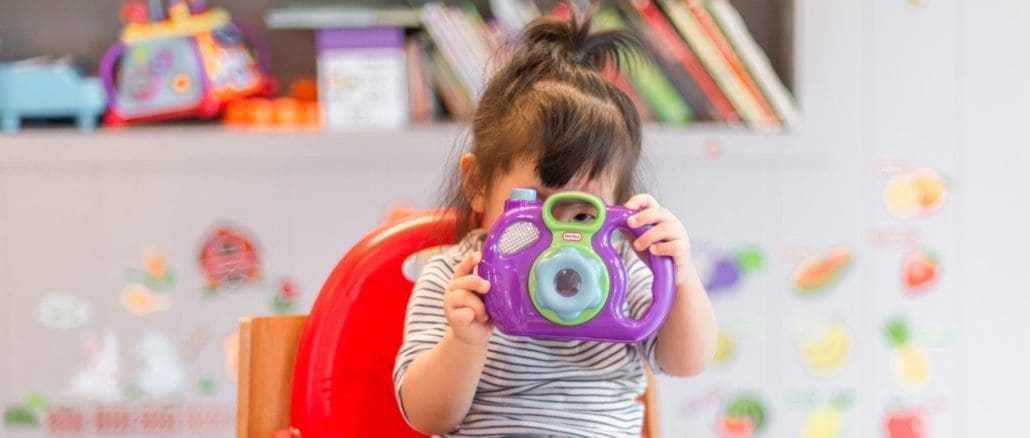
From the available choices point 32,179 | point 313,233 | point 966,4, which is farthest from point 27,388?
point 966,4

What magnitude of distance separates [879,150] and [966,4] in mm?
250

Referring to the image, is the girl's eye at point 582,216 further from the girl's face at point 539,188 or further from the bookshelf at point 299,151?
the bookshelf at point 299,151

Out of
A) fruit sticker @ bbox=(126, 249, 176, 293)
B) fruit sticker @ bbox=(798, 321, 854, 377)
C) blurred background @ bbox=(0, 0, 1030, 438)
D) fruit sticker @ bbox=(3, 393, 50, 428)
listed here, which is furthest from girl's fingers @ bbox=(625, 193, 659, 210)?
fruit sticker @ bbox=(3, 393, 50, 428)

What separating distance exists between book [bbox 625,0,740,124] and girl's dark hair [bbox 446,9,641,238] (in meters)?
0.65

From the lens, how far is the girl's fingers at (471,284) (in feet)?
2.29

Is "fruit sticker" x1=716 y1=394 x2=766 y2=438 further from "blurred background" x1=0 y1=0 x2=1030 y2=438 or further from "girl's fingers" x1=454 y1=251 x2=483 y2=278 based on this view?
"girl's fingers" x1=454 y1=251 x2=483 y2=278

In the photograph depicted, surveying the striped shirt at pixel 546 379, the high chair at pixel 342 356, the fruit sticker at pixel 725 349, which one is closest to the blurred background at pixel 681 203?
the fruit sticker at pixel 725 349

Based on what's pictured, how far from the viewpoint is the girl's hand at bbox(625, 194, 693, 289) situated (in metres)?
0.70

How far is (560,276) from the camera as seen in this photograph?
0.68 metres

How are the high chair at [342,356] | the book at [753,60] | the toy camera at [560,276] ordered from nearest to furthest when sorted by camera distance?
the toy camera at [560,276], the high chair at [342,356], the book at [753,60]

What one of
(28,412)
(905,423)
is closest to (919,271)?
(905,423)

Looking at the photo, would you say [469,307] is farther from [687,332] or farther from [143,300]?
[143,300]

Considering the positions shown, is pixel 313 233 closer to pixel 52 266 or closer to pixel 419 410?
pixel 52 266

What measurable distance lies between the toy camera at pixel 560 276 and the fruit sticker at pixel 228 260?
95 cm
